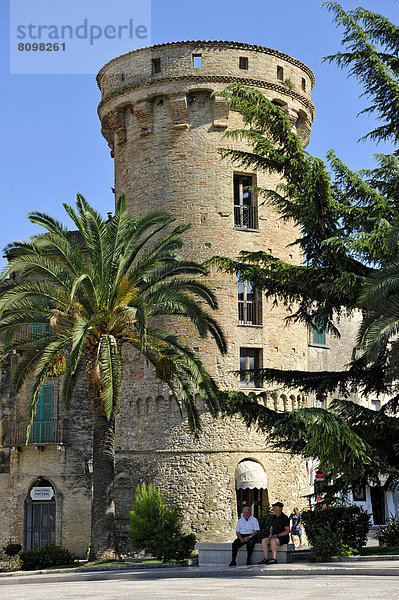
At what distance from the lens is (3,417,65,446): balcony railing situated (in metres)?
31.0

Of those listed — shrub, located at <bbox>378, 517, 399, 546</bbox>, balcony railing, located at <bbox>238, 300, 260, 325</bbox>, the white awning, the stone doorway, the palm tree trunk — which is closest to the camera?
shrub, located at <bbox>378, 517, 399, 546</bbox>

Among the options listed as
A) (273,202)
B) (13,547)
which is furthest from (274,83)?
(13,547)

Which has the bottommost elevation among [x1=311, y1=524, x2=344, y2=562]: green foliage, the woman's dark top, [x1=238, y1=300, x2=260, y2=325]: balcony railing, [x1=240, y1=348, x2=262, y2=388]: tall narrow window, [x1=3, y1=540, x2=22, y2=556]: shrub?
[x1=3, y1=540, x2=22, y2=556]: shrub

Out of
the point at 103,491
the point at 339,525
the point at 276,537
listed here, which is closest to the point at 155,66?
the point at 103,491

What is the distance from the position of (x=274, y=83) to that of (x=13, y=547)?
1787 centimetres

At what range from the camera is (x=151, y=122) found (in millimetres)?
29578

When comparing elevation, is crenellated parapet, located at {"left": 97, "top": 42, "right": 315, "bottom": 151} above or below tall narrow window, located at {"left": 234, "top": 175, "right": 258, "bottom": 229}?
above

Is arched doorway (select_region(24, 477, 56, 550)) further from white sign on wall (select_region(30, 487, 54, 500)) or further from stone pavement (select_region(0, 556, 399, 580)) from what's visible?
stone pavement (select_region(0, 556, 399, 580))

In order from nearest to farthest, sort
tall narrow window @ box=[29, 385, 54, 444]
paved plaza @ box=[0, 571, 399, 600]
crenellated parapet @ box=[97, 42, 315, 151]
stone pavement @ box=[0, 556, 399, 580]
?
paved plaza @ box=[0, 571, 399, 600]
stone pavement @ box=[0, 556, 399, 580]
crenellated parapet @ box=[97, 42, 315, 151]
tall narrow window @ box=[29, 385, 54, 444]

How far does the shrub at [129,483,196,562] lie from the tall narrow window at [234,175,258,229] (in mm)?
10518

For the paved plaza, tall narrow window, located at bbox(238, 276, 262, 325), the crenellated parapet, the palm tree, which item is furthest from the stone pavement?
the crenellated parapet

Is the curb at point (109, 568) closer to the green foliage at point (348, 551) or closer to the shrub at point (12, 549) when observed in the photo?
the green foliage at point (348, 551)

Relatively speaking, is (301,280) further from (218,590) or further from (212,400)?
(218,590)

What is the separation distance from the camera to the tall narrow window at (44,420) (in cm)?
3123
